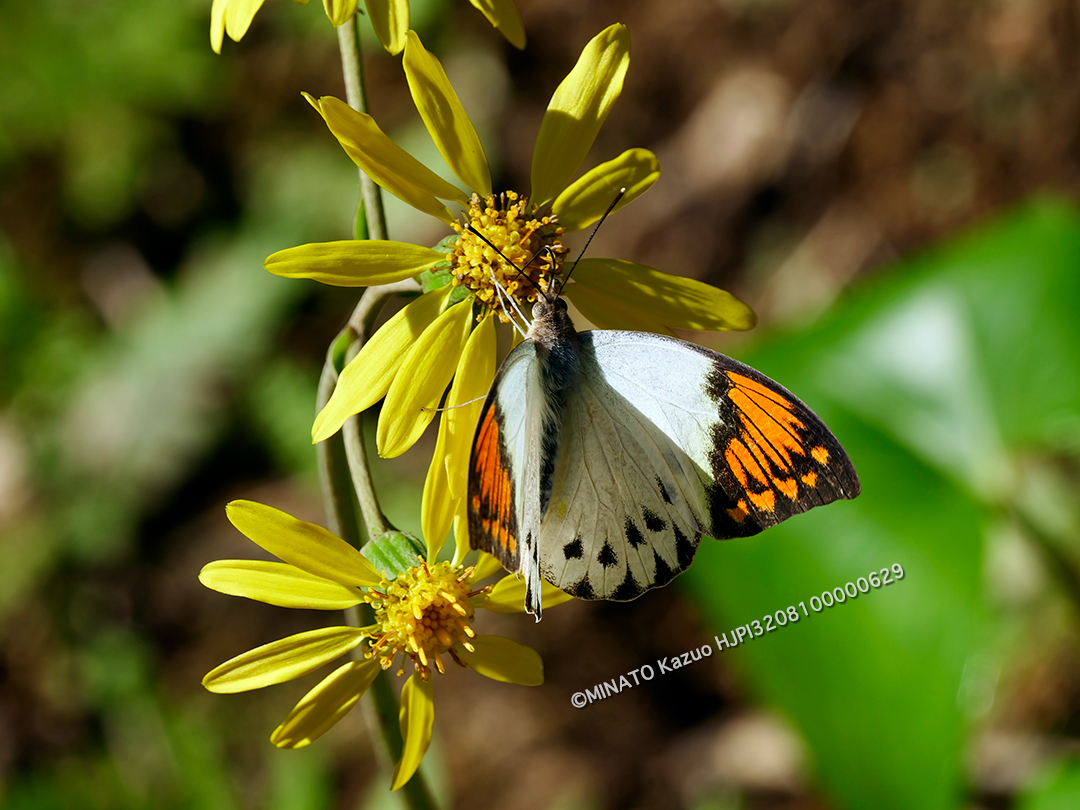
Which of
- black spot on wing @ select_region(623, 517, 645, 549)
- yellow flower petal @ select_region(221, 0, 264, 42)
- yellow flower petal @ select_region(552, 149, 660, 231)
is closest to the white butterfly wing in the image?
black spot on wing @ select_region(623, 517, 645, 549)

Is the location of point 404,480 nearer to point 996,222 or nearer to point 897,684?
point 897,684

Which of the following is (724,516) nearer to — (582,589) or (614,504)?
(614,504)

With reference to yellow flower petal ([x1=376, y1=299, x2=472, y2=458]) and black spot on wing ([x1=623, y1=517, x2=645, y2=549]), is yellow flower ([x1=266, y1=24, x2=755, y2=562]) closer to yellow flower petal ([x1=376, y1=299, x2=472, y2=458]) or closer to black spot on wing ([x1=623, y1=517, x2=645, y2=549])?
yellow flower petal ([x1=376, y1=299, x2=472, y2=458])

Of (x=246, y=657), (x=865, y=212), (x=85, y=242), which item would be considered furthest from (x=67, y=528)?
(x=865, y=212)

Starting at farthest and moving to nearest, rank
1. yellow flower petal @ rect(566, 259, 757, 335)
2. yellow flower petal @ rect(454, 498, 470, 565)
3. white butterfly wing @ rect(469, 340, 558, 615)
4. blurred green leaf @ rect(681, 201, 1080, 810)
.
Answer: blurred green leaf @ rect(681, 201, 1080, 810) < yellow flower petal @ rect(566, 259, 757, 335) < yellow flower petal @ rect(454, 498, 470, 565) < white butterfly wing @ rect(469, 340, 558, 615)

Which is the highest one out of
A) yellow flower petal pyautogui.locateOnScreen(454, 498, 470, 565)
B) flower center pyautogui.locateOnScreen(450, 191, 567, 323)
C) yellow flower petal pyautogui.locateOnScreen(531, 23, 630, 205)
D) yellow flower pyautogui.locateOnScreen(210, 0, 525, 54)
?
yellow flower pyautogui.locateOnScreen(210, 0, 525, 54)

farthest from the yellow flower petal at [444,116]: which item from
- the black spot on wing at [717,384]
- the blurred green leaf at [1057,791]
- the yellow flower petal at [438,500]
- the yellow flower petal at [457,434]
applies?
the blurred green leaf at [1057,791]

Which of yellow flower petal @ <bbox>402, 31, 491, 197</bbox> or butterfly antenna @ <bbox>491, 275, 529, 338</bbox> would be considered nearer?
yellow flower petal @ <bbox>402, 31, 491, 197</bbox>
